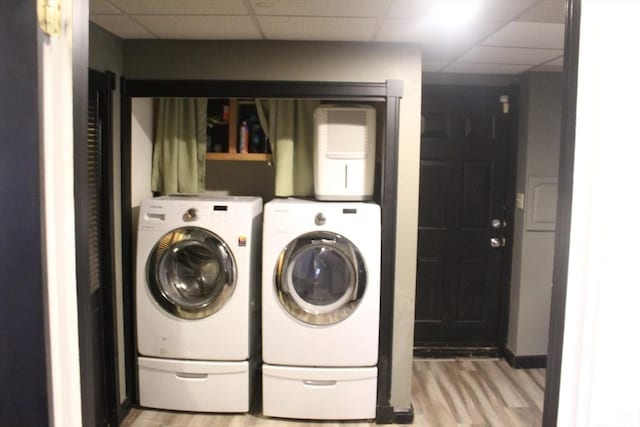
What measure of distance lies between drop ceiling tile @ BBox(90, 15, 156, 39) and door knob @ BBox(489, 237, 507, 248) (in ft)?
9.22

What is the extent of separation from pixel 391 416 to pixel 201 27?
95.9 inches

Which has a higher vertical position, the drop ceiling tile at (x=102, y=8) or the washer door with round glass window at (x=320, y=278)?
the drop ceiling tile at (x=102, y=8)

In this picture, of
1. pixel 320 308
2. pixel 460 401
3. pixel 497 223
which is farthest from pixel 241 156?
pixel 460 401

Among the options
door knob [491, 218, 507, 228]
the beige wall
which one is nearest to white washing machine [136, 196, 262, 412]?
the beige wall

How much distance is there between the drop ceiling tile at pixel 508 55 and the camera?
2.75 m

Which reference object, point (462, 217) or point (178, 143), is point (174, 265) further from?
point (462, 217)

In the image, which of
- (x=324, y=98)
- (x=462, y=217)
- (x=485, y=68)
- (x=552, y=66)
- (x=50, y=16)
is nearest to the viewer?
(x=50, y=16)

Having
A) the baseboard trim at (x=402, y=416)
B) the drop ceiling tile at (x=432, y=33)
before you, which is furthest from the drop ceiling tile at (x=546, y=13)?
the baseboard trim at (x=402, y=416)

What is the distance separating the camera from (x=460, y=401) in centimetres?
303

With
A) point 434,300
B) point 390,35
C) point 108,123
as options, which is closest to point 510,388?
point 434,300

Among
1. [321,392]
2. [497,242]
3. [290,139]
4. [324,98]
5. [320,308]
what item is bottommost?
[321,392]

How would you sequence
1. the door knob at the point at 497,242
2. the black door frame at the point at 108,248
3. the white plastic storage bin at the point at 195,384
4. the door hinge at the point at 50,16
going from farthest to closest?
the door knob at the point at 497,242
the white plastic storage bin at the point at 195,384
the black door frame at the point at 108,248
the door hinge at the point at 50,16

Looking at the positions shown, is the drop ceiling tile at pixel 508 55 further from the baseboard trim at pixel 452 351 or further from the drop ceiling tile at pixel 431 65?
the baseboard trim at pixel 452 351

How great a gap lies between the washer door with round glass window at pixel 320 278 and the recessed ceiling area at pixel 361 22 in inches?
44.1
